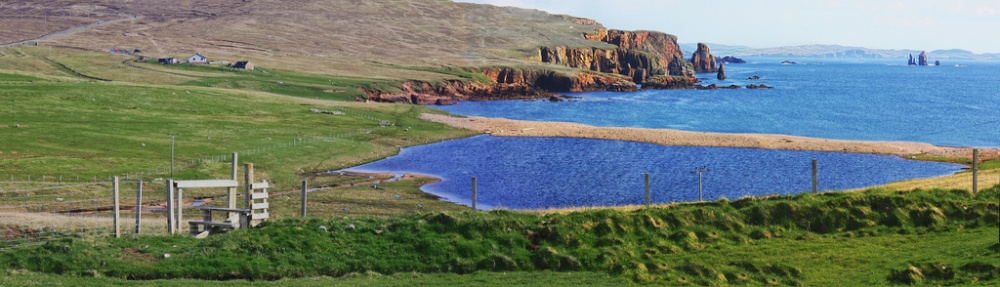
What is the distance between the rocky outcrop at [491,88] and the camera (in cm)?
14800

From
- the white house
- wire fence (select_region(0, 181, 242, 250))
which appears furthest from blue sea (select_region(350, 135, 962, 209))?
the white house

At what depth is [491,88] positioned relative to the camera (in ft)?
576

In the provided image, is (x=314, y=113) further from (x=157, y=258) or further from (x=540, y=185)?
(x=157, y=258)

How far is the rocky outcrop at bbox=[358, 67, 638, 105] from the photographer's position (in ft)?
486

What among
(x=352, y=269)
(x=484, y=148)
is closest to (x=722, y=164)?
(x=484, y=148)

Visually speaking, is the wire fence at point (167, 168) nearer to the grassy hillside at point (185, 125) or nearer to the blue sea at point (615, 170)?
the grassy hillside at point (185, 125)

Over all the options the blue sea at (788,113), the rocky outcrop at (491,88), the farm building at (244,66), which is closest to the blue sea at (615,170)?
the blue sea at (788,113)

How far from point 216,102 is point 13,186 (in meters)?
51.0

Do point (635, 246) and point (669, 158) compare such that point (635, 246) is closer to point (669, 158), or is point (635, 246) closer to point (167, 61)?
point (669, 158)

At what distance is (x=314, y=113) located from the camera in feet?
337

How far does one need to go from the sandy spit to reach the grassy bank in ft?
173

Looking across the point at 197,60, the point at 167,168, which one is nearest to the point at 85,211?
the point at 167,168

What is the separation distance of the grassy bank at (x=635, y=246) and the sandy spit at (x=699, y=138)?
52.8m

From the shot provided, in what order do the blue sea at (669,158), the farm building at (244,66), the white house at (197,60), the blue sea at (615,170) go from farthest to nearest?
the white house at (197,60) → the farm building at (244,66) → the blue sea at (669,158) → the blue sea at (615,170)
